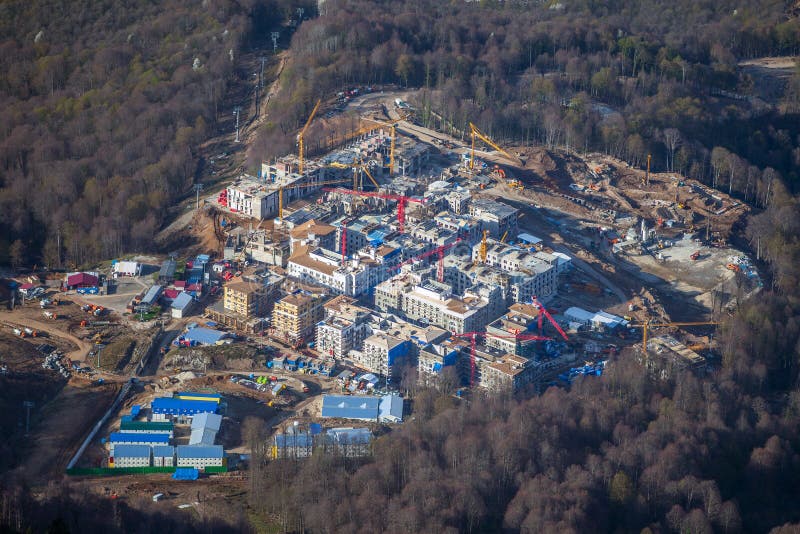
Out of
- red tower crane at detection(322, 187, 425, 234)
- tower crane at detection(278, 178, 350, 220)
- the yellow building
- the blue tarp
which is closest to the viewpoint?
the blue tarp

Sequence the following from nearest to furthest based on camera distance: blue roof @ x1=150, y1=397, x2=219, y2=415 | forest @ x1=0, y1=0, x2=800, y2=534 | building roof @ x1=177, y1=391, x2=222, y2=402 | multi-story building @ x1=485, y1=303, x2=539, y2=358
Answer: forest @ x1=0, y1=0, x2=800, y2=534, blue roof @ x1=150, y1=397, x2=219, y2=415, building roof @ x1=177, y1=391, x2=222, y2=402, multi-story building @ x1=485, y1=303, x2=539, y2=358

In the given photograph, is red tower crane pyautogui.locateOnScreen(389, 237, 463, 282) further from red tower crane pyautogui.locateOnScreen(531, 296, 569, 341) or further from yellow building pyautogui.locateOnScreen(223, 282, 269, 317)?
yellow building pyautogui.locateOnScreen(223, 282, 269, 317)

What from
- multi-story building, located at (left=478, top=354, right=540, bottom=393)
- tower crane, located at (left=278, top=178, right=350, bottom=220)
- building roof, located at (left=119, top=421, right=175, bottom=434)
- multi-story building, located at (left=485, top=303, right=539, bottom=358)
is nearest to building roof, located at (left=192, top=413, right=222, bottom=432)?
building roof, located at (left=119, top=421, right=175, bottom=434)

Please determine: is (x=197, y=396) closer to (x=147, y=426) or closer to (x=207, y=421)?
(x=207, y=421)

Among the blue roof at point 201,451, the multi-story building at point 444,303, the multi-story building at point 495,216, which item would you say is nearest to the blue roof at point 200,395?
the blue roof at point 201,451

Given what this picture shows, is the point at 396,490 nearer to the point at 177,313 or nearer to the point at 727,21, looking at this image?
the point at 177,313

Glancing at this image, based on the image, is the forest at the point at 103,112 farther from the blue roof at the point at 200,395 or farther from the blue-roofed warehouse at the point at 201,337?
the blue roof at the point at 200,395
